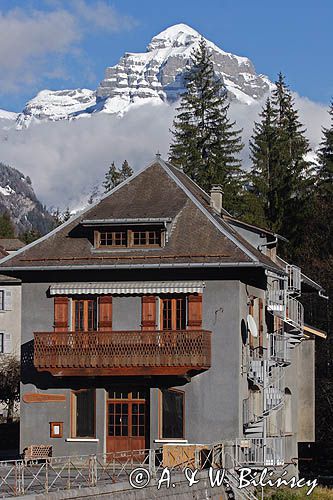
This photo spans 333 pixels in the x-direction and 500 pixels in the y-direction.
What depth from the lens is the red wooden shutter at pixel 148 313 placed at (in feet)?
137

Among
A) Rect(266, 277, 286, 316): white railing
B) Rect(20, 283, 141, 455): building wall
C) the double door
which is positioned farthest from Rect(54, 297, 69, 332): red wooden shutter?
Rect(266, 277, 286, 316): white railing

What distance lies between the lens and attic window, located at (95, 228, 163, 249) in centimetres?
4209

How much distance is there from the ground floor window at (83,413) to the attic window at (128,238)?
5.03 meters

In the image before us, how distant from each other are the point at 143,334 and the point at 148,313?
5.33ft

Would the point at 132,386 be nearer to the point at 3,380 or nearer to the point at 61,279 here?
the point at 61,279

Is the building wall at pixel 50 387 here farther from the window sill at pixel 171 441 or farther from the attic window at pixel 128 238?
the window sill at pixel 171 441

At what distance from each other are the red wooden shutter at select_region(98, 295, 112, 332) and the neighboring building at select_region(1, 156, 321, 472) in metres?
0.03

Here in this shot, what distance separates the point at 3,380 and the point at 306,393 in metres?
19.7

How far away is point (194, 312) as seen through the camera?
Answer: 4128cm

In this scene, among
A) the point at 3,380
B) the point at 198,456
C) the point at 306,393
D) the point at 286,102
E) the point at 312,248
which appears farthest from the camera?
the point at 286,102

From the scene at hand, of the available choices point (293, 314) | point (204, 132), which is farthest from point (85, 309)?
point (204, 132)

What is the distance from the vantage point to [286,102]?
3725 inches

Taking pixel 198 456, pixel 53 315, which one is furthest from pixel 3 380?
pixel 198 456

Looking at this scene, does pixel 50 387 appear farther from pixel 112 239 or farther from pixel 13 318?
pixel 13 318
